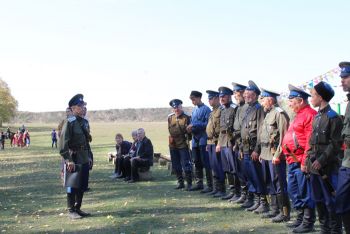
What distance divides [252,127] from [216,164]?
2235mm

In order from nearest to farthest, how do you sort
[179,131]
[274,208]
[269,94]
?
[269,94] → [274,208] → [179,131]

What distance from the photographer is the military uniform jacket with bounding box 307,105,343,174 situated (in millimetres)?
6383

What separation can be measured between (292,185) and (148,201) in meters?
4.11

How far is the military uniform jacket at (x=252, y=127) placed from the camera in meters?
8.82

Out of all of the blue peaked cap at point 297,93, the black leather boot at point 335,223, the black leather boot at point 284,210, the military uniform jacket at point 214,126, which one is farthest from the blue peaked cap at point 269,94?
the military uniform jacket at point 214,126

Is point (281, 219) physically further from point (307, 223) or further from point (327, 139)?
point (327, 139)

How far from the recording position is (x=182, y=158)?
40.7 feet

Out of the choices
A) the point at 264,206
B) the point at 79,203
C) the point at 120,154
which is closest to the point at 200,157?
the point at 264,206

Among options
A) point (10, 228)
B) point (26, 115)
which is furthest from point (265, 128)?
point (26, 115)

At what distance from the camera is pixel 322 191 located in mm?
6652

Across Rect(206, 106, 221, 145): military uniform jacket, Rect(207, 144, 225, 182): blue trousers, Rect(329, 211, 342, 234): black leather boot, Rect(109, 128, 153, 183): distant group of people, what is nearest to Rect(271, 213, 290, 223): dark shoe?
Rect(329, 211, 342, 234): black leather boot

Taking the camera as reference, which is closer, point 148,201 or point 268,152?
point 268,152

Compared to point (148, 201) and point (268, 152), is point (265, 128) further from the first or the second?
point (148, 201)

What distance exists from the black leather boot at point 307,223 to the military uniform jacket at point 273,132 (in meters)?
1.01
